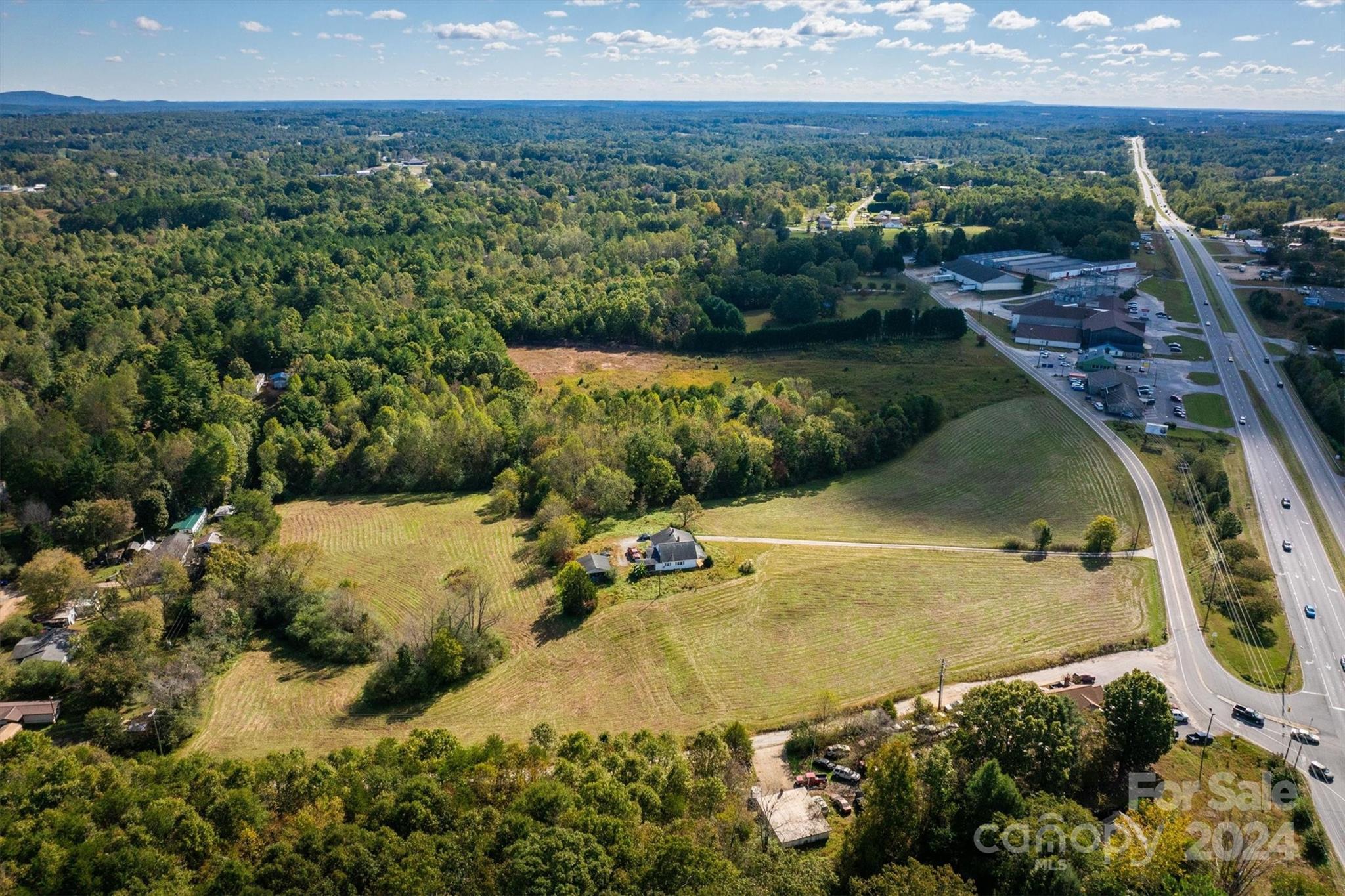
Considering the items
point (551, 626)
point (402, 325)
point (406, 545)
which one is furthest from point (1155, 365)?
point (402, 325)

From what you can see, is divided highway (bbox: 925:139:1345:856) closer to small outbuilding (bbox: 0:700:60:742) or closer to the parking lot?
the parking lot

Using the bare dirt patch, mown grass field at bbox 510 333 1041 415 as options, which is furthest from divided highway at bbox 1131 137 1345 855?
→ the bare dirt patch

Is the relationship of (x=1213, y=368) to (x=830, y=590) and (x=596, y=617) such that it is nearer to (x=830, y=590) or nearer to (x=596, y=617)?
(x=830, y=590)

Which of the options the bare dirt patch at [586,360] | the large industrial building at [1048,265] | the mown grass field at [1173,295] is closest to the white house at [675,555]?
the bare dirt patch at [586,360]

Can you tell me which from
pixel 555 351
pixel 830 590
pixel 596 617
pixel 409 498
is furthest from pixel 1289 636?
pixel 555 351

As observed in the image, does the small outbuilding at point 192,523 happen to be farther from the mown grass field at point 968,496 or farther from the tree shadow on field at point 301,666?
the mown grass field at point 968,496

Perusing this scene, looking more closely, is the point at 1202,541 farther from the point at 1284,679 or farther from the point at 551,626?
the point at 551,626
